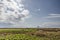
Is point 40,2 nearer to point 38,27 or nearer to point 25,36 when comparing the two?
point 38,27

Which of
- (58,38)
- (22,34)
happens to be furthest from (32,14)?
(58,38)

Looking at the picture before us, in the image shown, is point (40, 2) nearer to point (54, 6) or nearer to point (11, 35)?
point (54, 6)

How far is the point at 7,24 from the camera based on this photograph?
262cm

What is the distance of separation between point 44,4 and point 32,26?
443mm

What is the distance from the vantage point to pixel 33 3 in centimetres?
268

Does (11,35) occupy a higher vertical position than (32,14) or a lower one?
lower

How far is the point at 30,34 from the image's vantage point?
2629 mm

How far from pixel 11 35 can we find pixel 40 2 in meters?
0.75

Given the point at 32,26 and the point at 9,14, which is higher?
the point at 9,14

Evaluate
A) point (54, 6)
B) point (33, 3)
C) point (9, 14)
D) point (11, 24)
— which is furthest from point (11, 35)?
point (54, 6)

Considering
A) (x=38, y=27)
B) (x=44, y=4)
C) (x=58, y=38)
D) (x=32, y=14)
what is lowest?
(x=58, y=38)

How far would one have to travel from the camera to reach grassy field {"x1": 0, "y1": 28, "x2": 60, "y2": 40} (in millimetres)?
2592

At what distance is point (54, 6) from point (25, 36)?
726mm

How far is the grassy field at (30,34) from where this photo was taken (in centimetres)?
259
